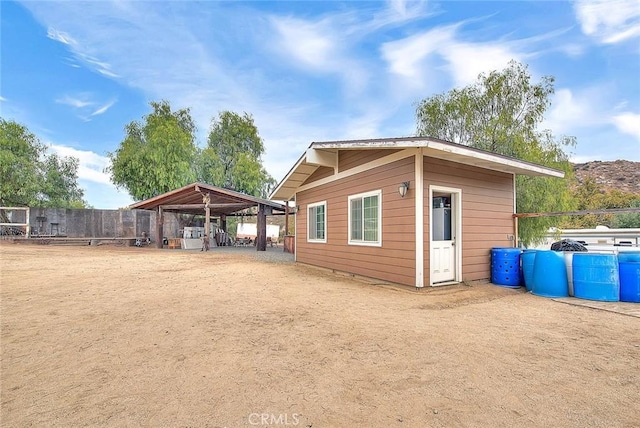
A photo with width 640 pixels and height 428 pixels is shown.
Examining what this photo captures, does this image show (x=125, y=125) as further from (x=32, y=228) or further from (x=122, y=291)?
(x=122, y=291)

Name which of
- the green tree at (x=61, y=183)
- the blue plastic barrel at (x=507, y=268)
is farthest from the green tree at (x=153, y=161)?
the blue plastic barrel at (x=507, y=268)

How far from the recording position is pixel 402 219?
18.9ft

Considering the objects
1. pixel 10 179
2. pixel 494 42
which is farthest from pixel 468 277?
pixel 10 179

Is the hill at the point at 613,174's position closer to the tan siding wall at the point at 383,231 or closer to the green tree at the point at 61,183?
the tan siding wall at the point at 383,231

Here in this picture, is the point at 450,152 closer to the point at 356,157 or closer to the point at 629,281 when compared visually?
the point at 356,157

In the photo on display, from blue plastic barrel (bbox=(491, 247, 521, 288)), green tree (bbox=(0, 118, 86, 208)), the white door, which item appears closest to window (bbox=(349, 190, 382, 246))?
the white door

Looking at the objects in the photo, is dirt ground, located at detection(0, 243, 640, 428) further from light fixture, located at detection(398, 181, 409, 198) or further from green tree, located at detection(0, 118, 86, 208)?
green tree, located at detection(0, 118, 86, 208)

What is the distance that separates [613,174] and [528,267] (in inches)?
1394

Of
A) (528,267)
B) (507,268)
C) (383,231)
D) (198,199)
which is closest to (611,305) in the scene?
(528,267)

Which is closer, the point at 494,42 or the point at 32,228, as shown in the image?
the point at 494,42

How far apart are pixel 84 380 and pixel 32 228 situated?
20.3 metres

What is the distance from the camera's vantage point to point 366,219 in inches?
270

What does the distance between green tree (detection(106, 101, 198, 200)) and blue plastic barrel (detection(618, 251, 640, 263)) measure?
66.1ft

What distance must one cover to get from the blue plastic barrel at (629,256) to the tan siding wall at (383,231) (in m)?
3.03
